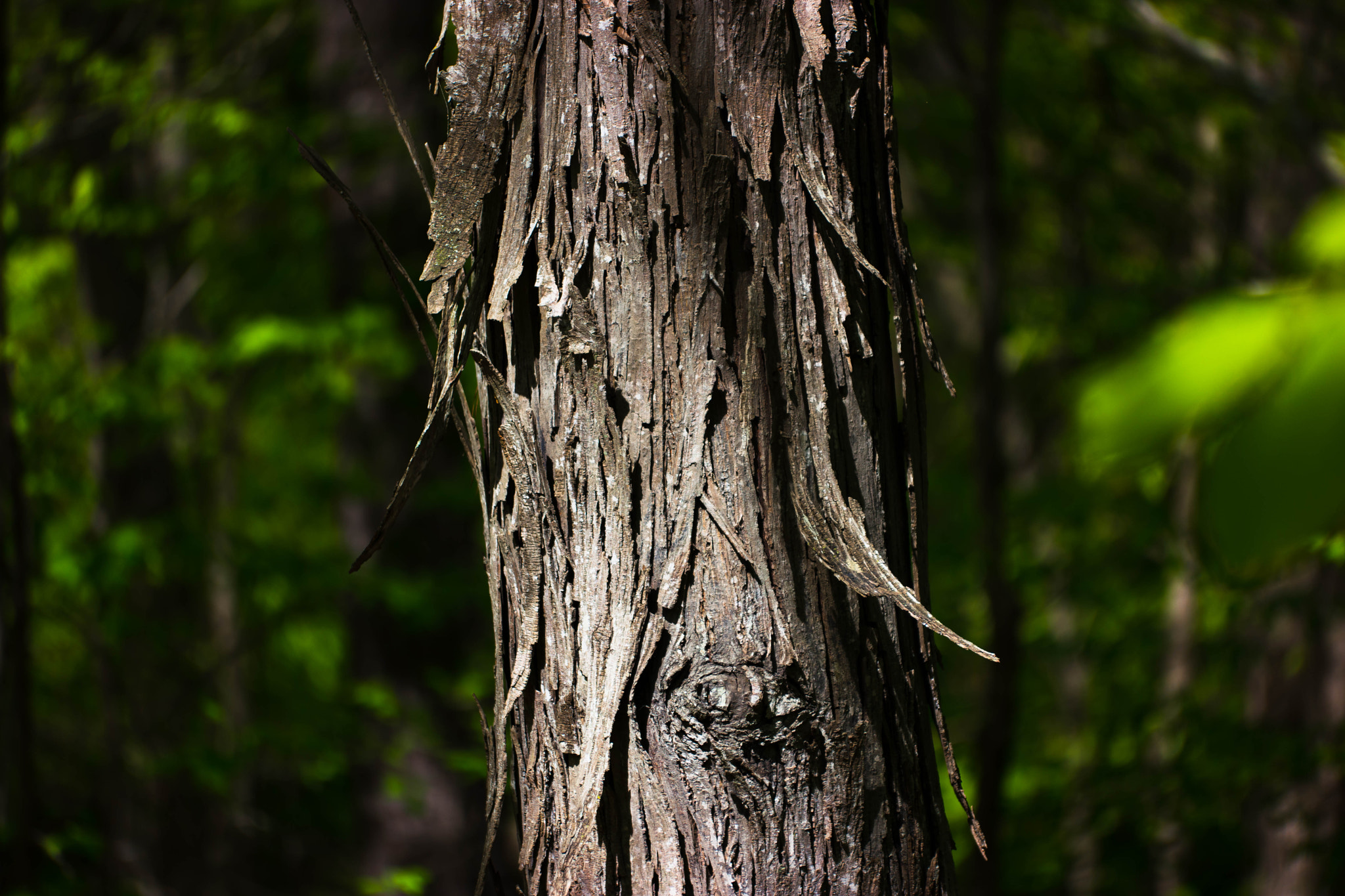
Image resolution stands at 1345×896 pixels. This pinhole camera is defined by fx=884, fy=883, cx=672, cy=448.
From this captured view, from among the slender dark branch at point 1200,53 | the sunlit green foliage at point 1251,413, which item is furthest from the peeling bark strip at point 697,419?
the slender dark branch at point 1200,53

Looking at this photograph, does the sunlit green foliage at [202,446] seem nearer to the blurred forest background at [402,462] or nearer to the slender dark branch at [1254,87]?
the blurred forest background at [402,462]

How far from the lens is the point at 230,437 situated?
6512 millimetres

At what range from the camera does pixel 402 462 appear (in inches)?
200

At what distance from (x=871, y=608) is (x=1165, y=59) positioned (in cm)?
474

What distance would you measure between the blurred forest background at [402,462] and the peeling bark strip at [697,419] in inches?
81.4

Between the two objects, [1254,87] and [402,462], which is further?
[402,462]

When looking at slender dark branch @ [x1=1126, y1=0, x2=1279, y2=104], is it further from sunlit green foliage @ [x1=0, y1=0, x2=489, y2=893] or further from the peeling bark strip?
sunlit green foliage @ [x1=0, y1=0, x2=489, y2=893]

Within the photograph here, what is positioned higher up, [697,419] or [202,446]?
[202,446]

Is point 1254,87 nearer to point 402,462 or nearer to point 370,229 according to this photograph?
point 370,229

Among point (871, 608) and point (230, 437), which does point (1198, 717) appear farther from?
point (230, 437)

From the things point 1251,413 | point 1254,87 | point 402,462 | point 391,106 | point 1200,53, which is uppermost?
point 1200,53

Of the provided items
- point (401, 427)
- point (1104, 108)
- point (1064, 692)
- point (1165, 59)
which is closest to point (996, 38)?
point (1104, 108)

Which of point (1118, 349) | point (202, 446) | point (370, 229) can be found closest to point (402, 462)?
point (202, 446)

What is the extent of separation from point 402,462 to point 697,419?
174 inches
